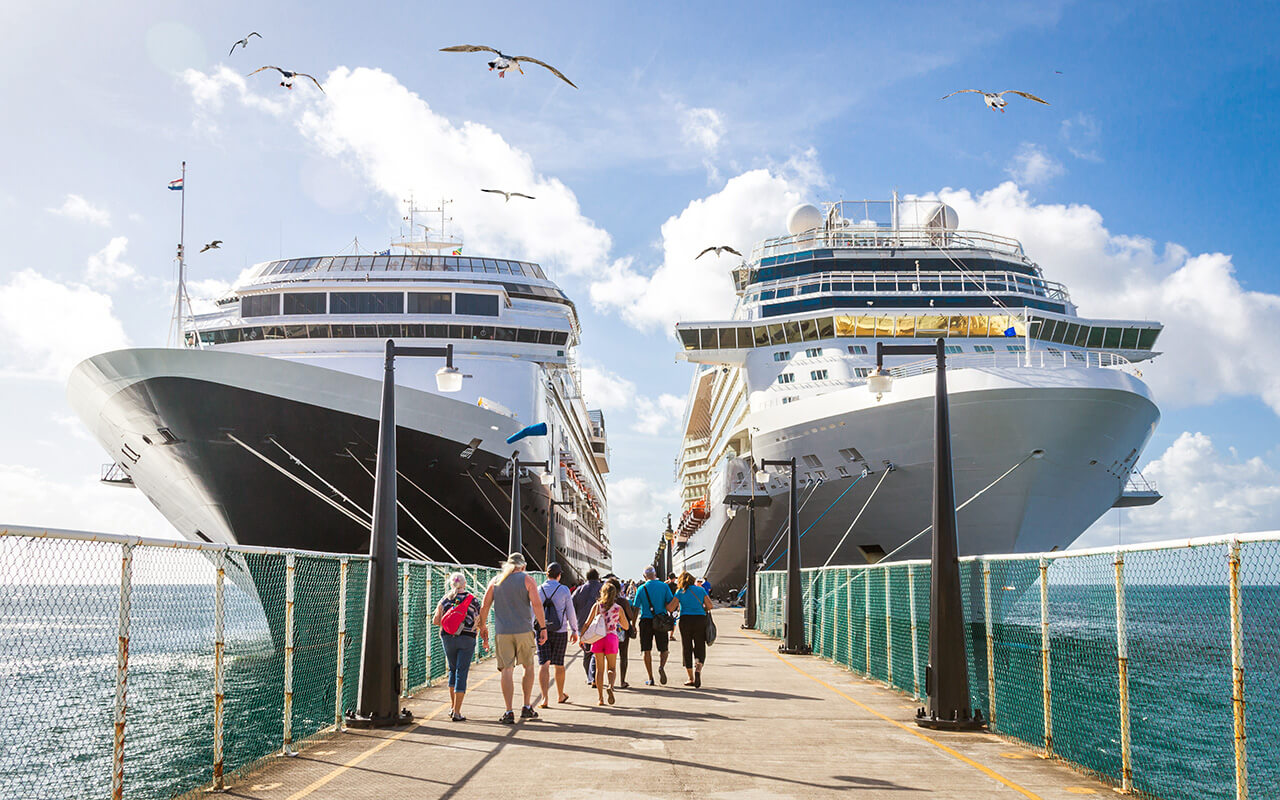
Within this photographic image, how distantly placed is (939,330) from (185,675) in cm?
2282

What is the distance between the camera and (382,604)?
9.69 metres

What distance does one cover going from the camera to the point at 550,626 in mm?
11094

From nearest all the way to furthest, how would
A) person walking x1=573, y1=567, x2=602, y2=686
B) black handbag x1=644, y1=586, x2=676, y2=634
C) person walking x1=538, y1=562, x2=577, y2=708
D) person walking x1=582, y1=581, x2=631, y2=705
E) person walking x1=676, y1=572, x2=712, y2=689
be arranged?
person walking x1=538, y1=562, x2=577, y2=708, person walking x1=582, y1=581, x2=631, y2=705, person walking x1=573, y1=567, x2=602, y2=686, person walking x1=676, y1=572, x2=712, y2=689, black handbag x1=644, y1=586, x2=676, y2=634

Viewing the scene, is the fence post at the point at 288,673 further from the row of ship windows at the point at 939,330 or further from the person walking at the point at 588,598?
the row of ship windows at the point at 939,330

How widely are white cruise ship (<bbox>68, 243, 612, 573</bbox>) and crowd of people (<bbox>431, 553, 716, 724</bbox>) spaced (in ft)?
33.1

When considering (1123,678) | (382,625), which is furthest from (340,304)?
(1123,678)

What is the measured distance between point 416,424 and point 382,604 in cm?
1348

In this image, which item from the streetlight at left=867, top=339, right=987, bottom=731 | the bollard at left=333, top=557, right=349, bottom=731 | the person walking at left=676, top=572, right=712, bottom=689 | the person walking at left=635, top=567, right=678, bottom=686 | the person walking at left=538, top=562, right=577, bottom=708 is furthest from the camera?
the person walking at left=635, top=567, right=678, bottom=686

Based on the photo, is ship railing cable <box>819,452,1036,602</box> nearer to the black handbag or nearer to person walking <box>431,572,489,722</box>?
the black handbag

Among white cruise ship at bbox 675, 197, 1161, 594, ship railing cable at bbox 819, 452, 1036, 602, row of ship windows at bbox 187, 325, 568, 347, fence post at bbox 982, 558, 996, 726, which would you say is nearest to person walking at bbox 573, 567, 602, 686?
ship railing cable at bbox 819, 452, 1036, 602

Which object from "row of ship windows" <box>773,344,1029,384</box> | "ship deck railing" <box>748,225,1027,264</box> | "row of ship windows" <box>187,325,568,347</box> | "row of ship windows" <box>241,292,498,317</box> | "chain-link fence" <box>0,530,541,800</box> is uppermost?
"ship deck railing" <box>748,225,1027,264</box>

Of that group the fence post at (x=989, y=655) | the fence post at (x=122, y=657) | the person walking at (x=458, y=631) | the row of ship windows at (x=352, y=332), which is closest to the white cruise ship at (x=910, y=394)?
the row of ship windows at (x=352, y=332)

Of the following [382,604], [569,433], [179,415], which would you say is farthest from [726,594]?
[382,604]

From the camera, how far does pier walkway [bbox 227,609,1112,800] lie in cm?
673
